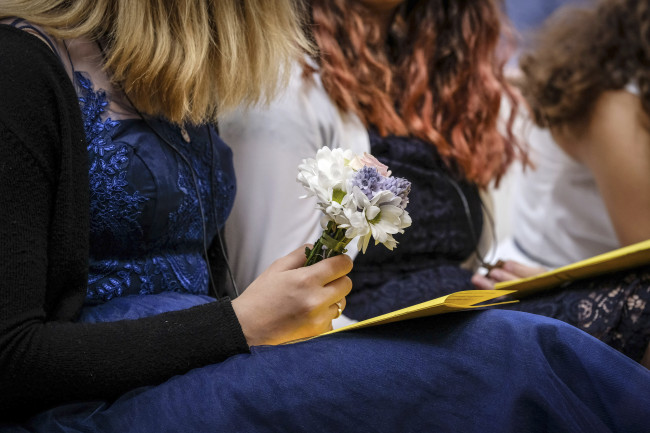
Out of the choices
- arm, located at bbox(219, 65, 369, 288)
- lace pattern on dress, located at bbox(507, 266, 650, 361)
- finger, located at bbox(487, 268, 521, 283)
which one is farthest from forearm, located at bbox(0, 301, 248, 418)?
finger, located at bbox(487, 268, 521, 283)

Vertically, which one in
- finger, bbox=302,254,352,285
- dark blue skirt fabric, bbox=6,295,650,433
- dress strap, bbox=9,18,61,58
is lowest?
dark blue skirt fabric, bbox=6,295,650,433

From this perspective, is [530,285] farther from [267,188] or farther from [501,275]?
[267,188]

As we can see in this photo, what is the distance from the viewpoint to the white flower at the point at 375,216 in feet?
2.44

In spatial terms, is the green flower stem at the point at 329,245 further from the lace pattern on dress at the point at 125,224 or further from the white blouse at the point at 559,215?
the white blouse at the point at 559,215

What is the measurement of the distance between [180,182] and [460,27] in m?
0.75

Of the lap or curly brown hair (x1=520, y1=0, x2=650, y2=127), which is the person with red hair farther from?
the lap

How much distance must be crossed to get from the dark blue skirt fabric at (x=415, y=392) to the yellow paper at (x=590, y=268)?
0.77 feet

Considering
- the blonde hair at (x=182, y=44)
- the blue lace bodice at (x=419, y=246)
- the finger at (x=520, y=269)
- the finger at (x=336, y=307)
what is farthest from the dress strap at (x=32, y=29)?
the finger at (x=520, y=269)

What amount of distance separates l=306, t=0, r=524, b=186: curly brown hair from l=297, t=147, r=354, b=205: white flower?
49cm

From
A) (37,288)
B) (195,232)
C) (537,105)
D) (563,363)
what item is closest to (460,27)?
(537,105)

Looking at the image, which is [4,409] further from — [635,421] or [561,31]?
[561,31]

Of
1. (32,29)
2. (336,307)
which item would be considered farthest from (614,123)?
(32,29)

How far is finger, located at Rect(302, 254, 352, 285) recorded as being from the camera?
0.81 metres

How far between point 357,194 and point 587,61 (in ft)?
3.24
